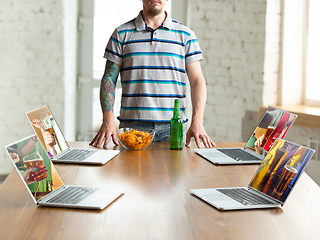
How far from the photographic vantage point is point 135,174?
1359 mm

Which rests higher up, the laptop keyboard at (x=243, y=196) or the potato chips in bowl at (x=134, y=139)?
the potato chips in bowl at (x=134, y=139)

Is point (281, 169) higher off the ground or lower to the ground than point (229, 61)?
lower

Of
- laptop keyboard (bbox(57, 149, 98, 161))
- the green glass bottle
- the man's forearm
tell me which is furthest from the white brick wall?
the green glass bottle

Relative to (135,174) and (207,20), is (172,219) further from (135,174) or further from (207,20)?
(207,20)

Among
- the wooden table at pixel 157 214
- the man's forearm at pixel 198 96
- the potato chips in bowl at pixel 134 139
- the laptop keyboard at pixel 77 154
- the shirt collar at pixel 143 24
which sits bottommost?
the wooden table at pixel 157 214

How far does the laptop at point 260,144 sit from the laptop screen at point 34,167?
693mm

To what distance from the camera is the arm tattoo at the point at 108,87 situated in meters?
1.95

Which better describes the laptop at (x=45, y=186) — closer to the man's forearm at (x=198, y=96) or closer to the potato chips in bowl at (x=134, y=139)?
the potato chips in bowl at (x=134, y=139)

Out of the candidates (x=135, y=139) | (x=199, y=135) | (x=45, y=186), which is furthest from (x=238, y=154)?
(x=45, y=186)

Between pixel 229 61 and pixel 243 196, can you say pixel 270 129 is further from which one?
pixel 229 61

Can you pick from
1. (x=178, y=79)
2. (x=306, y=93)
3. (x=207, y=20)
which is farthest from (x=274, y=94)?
(x=178, y=79)

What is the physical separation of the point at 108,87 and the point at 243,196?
3.60 feet

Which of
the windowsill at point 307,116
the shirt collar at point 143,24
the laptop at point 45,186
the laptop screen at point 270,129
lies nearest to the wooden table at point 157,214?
the laptop at point 45,186

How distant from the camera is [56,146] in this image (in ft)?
5.27
